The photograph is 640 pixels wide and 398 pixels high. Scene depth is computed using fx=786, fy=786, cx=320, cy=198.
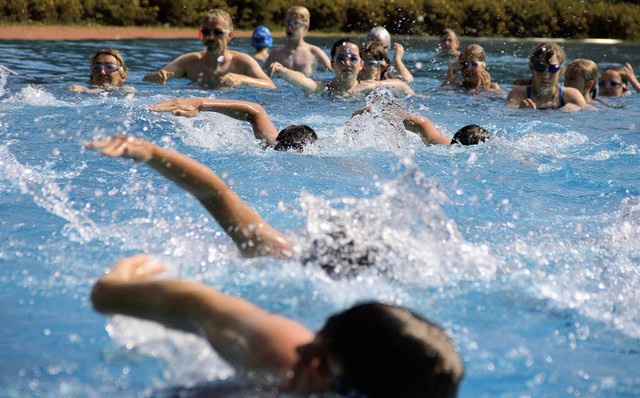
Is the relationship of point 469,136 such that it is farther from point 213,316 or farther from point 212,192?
point 213,316

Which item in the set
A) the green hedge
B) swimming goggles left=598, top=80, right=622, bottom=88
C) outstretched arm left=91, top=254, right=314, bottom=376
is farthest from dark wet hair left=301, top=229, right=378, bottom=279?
the green hedge

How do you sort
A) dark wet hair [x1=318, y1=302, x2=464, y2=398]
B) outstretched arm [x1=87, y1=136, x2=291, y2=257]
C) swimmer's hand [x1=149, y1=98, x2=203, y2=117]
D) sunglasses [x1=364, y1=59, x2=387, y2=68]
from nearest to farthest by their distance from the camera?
dark wet hair [x1=318, y1=302, x2=464, y2=398] → outstretched arm [x1=87, y1=136, x2=291, y2=257] → swimmer's hand [x1=149, y1=98, x2=203, y2=117] → sunglasses [x1=364, y1=59, x2=387, y2=68]

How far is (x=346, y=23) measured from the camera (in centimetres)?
2108

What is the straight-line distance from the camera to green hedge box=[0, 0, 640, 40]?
1939 cm

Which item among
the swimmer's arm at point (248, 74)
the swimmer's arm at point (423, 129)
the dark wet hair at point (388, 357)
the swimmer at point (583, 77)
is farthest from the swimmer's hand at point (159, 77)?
the dark wet hair at point (388, 357)

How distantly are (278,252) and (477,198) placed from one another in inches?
101

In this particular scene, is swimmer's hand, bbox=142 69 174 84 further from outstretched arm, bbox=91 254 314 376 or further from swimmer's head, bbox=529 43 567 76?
outstretched arm, bbox=91 254 314 376

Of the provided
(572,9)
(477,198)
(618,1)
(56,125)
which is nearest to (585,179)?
(477,198)

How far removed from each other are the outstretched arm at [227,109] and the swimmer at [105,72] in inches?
120

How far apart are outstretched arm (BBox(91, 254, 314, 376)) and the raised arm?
20.6ft

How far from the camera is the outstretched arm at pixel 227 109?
452 cm

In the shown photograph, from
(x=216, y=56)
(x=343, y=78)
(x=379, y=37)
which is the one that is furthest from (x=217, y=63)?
(x=379, y=37)

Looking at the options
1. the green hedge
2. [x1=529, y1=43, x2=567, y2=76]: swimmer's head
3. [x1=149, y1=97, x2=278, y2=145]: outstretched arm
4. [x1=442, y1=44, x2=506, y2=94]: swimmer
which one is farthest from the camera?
the green hedge

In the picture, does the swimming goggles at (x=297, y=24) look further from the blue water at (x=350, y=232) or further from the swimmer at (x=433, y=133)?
the swimmer at (x=433, y=133)
